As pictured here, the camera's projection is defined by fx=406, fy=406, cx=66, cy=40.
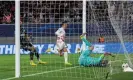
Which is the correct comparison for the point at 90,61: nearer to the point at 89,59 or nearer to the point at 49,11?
the point at 89,59

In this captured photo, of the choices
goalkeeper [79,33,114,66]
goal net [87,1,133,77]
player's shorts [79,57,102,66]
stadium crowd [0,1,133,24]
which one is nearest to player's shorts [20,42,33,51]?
stadium crowd [0,1,133,24]

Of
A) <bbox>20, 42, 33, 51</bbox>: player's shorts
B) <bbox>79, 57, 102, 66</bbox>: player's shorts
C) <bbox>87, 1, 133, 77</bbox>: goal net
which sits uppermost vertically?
<bbox>87, 1, 133, 77</bbox>: goal net

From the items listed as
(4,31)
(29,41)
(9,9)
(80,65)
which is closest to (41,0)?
(29,41)

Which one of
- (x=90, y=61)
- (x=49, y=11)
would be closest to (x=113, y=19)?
(x=90, y=61)

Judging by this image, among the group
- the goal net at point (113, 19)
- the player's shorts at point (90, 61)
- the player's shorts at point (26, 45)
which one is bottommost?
the player's shorts at point (90, 61)

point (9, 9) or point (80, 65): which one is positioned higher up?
point (9, 9)

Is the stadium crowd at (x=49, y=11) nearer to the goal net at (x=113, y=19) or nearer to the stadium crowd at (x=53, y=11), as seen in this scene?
the stadium crowd at (x=53, y=11)

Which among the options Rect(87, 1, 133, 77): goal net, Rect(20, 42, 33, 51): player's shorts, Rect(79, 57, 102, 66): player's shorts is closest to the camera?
Rect(87, 1, 133, 77): goal net

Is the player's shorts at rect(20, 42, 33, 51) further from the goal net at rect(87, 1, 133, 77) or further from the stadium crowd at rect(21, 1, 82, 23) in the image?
the goal net at rect(87, 1, 133, 77)

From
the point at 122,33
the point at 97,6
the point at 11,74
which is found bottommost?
the point at 11,74

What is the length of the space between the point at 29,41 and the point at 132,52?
4015 millimetres

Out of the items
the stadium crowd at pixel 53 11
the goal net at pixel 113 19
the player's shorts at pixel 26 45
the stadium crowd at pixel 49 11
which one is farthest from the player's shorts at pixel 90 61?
the player's shorts at pixel 26 45

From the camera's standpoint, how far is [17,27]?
11672 millimetres

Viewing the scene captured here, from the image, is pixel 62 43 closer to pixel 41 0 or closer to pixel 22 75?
pixel 41 0
